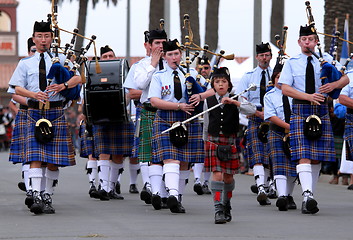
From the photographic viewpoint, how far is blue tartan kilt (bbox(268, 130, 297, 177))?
11086 mm

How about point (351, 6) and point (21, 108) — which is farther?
point (351, 6)

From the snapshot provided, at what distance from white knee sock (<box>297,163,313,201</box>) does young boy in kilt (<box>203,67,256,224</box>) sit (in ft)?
3.06

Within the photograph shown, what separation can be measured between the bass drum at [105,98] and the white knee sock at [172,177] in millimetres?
2084

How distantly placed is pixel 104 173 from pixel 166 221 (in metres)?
3.27

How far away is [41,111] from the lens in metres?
10.3

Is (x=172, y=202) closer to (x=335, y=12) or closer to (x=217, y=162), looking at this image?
(x=217, y=162)

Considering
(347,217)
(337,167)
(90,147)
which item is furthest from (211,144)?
(337,167)

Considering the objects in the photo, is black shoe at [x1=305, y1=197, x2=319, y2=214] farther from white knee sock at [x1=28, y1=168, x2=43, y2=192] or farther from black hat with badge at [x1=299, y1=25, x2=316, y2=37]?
white knee sock at [x1=28, y1=168, x2=43, y2=192]

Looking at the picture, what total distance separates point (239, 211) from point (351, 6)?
10753mm

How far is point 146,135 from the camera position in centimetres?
1130

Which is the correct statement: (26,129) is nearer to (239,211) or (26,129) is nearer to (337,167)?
(239,211)

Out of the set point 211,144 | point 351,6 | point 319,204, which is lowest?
point 319,204

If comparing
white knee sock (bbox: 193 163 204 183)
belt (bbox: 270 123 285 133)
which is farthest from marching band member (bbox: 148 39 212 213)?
white knee sock (bbox: 193 163 204 183)

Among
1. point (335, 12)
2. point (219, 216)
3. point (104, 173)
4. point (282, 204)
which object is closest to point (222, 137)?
point (219, 216)
